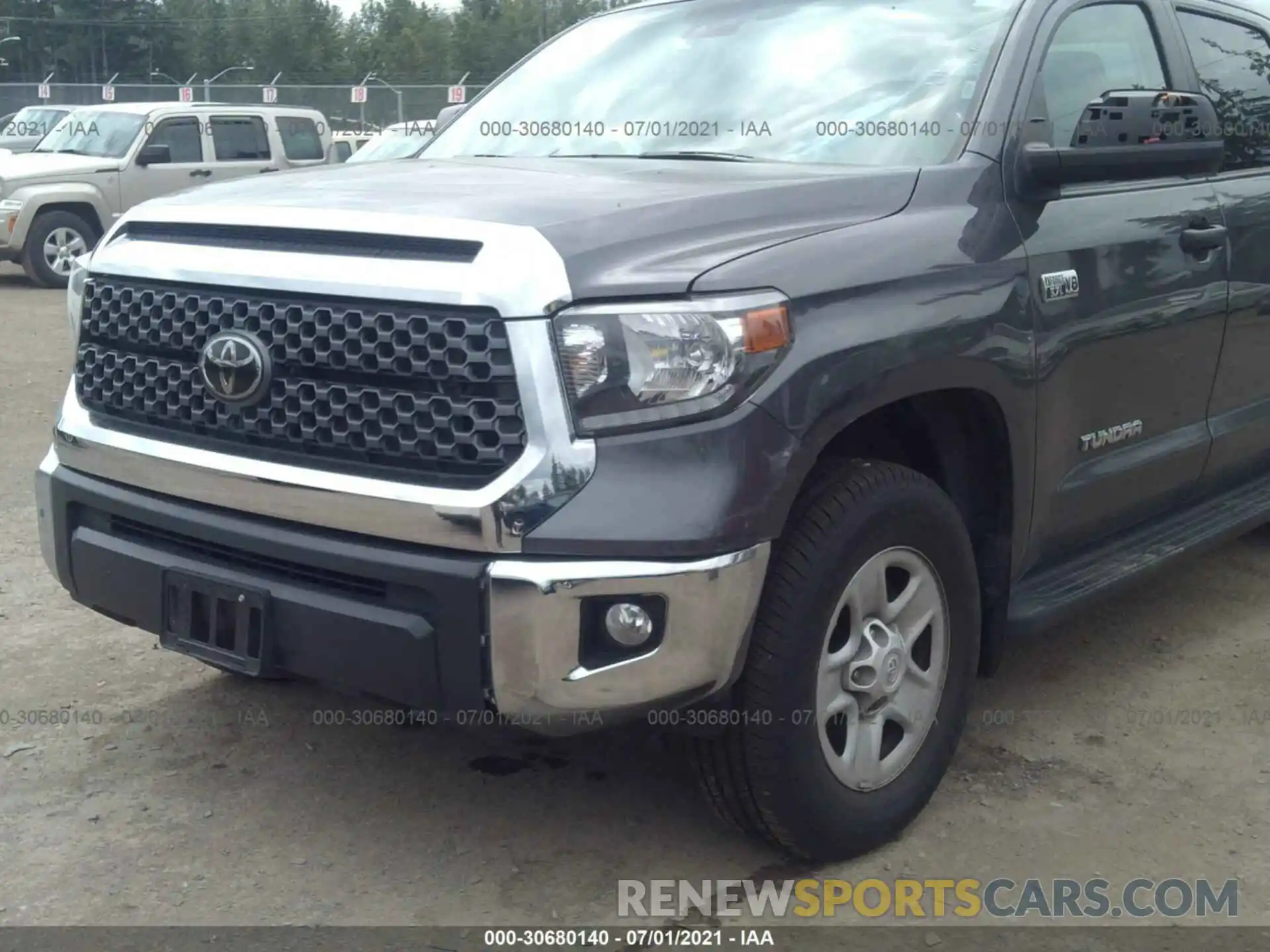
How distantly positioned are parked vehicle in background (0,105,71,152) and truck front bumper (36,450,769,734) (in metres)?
16.1

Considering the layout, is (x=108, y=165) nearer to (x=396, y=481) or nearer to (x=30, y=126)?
(x=30, y=126)

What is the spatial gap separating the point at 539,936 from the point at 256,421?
114 centimetres

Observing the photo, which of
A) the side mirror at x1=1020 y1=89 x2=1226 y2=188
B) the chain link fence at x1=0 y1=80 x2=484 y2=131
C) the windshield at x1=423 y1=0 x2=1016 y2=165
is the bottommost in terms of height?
the side mirror at x1=1020 y1=89 x2=1226 y2=188

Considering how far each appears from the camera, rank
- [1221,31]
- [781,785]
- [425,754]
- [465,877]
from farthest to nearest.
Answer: [1221,31] < [425,754] < [465,877] < [781,785]

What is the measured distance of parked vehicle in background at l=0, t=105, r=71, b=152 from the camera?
60.7 feet

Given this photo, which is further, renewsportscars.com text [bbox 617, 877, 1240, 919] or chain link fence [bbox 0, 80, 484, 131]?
chain link fence [bbox 0, 80, 484, 131]

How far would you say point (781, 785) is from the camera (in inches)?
108

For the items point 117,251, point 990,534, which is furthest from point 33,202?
point 990,534

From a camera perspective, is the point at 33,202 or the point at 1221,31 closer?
the point at 1221,31

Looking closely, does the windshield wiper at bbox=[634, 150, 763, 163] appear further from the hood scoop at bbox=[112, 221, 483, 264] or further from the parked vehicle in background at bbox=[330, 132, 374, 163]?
the parked vehicle in background at bbox=[330, 132, 374, 163]

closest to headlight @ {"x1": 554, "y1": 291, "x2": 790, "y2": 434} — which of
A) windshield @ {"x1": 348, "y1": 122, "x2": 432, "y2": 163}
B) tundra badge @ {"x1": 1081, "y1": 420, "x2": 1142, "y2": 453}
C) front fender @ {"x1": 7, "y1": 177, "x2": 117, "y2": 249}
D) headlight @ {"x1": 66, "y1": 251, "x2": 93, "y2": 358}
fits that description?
tundra badge @ {"x1": 1081, "y1": 420, "x2": 1142, "y2": 453}

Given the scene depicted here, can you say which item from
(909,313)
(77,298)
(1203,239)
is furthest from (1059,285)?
(77,298)

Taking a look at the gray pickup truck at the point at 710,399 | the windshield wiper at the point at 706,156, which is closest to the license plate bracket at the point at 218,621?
the gray pickup truck at the point at 710,399

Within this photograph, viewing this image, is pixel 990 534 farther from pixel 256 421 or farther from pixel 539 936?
pixel 256 421
